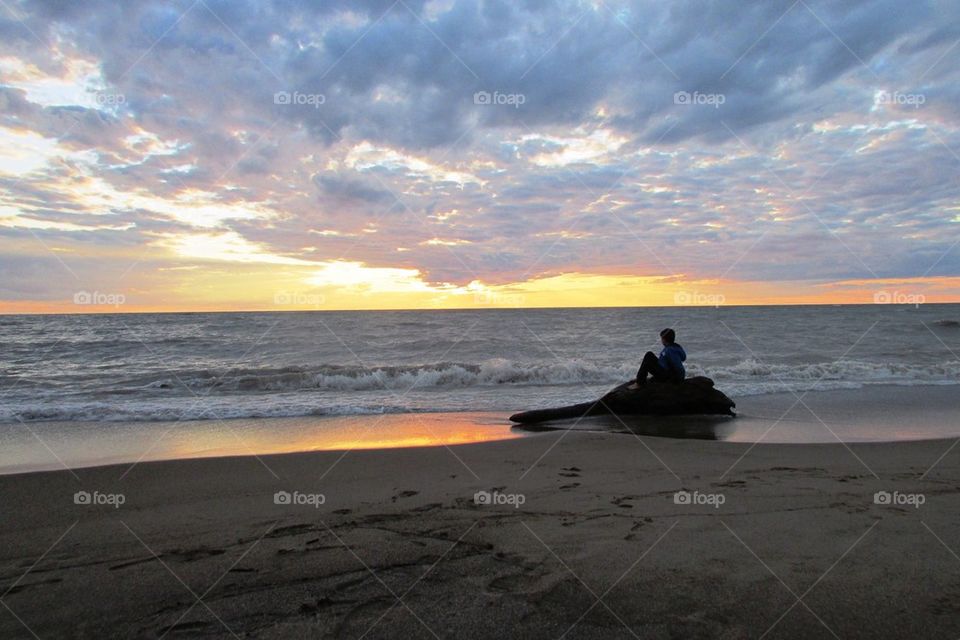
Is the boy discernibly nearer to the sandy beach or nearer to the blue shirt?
the blue shirt

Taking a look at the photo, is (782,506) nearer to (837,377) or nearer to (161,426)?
(161,426)

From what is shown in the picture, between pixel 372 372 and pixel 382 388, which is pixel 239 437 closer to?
pixel 382 388

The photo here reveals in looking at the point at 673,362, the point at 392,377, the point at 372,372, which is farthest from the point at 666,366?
the point at 372,372

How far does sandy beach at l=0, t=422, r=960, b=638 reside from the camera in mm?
3119

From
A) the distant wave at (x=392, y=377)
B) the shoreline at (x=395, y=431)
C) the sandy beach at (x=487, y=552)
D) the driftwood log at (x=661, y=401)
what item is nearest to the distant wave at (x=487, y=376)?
the distant wave at (x=392, y=377)

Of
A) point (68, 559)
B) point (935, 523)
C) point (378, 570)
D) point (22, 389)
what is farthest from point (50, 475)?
point (22, 389)

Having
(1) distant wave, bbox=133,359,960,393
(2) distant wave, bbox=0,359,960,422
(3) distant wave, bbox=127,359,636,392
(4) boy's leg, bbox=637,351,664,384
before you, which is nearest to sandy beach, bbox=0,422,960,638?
(4) boy's leg, bbox=637,351,664,384

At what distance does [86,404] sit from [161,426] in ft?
12.2

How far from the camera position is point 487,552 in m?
3.98

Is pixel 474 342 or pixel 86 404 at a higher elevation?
pixel 474 342

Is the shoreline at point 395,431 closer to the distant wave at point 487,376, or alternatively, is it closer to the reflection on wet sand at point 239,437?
the reflection on wet sand at point 239,437

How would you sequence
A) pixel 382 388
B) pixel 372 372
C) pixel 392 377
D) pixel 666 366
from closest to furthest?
pixel 666 366, pixel 382 388, pixel 392 377, pixel 372 372

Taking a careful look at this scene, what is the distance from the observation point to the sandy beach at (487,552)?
Result: 10.2 feet

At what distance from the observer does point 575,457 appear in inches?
303
